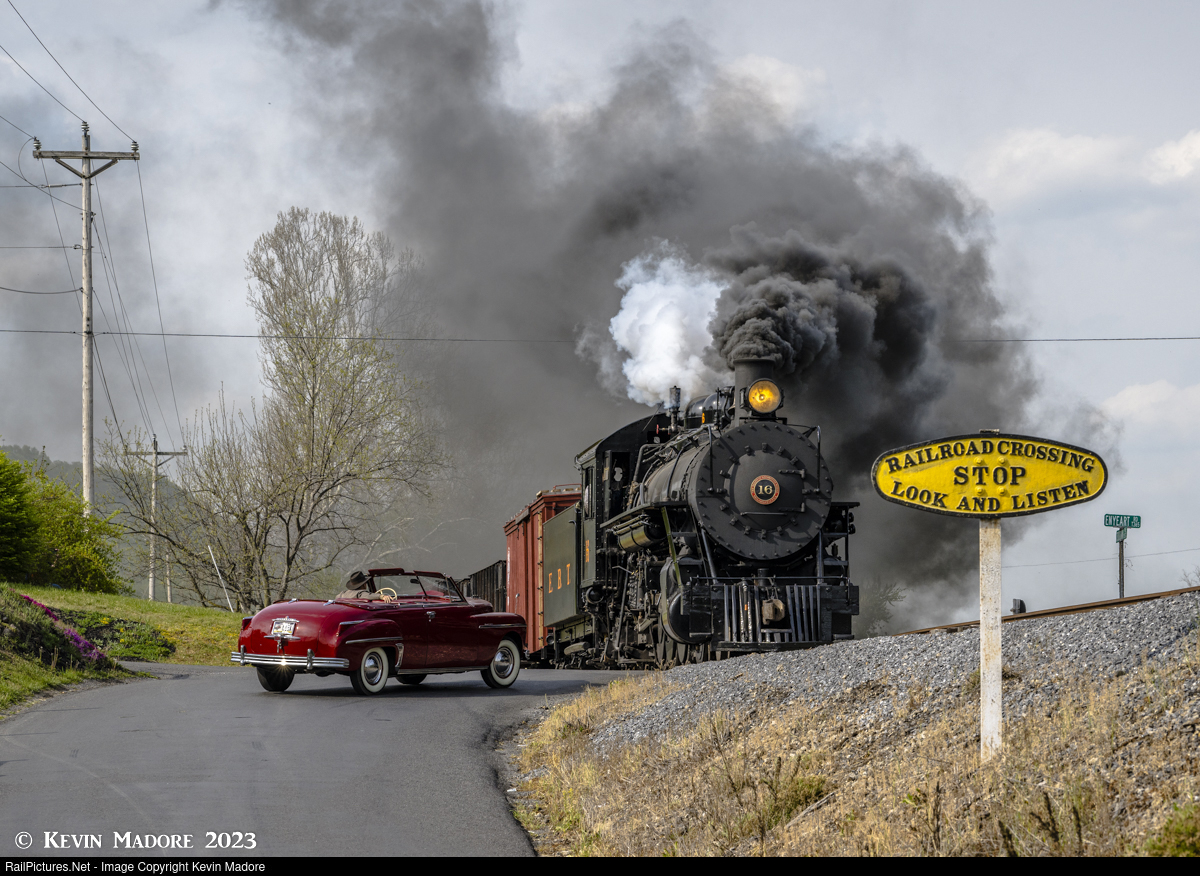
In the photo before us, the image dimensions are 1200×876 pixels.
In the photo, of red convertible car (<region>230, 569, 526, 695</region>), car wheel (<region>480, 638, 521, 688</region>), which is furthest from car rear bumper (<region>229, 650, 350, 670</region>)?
car wheel (<region>480, 638, 521, 688</region>)

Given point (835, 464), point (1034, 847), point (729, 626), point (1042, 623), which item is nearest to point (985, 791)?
point (1034, 847)

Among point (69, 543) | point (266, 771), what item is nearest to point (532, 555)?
point (266, 771)

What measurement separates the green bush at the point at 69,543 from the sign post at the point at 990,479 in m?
Answer: 24.7

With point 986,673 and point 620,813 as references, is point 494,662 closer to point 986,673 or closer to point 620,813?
point 620,813

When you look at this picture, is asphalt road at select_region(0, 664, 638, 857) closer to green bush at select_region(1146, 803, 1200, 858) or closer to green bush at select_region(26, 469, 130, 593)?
green bush at select_region(1146, 803, 1200, 858)

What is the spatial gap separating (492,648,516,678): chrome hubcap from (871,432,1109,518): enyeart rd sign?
8.01 metres

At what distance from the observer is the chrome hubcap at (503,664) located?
45.1 feet

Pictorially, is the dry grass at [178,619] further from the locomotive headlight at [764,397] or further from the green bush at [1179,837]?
the green bush at [1179,837]

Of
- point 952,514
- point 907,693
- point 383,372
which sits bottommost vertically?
point 907,693

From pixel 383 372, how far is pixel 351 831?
2978 cm

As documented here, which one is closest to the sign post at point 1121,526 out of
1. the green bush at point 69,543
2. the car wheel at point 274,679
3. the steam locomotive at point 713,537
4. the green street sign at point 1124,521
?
the green street sign at point 1124,521

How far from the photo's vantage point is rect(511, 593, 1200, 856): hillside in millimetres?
4820

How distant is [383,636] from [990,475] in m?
7.46

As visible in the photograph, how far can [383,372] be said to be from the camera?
1374 inches
